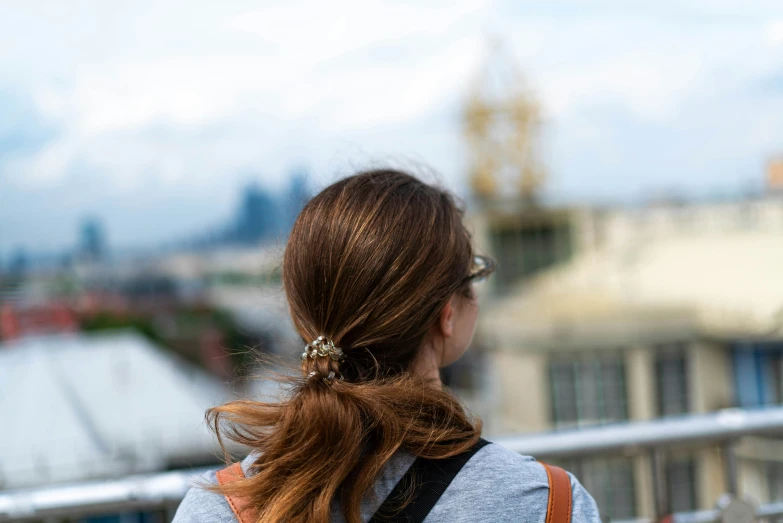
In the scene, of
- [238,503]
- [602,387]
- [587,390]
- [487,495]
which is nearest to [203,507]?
[238,503]

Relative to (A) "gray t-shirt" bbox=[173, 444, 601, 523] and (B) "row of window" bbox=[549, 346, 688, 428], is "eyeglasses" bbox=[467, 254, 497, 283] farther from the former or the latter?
(B) "row of window" bbox=[549, 346, 688, 428]

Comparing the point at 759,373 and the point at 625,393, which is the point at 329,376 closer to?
the point at 759,373

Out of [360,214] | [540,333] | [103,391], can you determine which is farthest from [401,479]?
[540,333]

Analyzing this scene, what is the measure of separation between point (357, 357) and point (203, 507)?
290mm

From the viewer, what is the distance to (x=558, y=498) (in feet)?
3.04

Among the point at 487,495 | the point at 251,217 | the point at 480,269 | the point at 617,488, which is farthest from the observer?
the point at 617,488

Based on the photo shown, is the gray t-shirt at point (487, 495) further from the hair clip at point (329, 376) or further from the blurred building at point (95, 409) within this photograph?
the blurred building at point (95, 409)

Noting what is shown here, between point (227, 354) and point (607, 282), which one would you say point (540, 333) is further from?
point (227, 354)

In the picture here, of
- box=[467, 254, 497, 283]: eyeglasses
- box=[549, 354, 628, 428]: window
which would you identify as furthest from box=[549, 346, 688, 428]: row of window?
box=[467, 254, 497, 283]: eyeglasses

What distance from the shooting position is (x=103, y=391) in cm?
817

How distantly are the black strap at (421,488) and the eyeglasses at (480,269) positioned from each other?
0.28m

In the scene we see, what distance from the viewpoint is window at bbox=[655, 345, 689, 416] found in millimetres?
10992

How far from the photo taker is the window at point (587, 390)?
12.3 m

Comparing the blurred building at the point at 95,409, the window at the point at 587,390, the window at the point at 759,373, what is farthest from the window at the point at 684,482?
the blurred building at the point at 95,409
